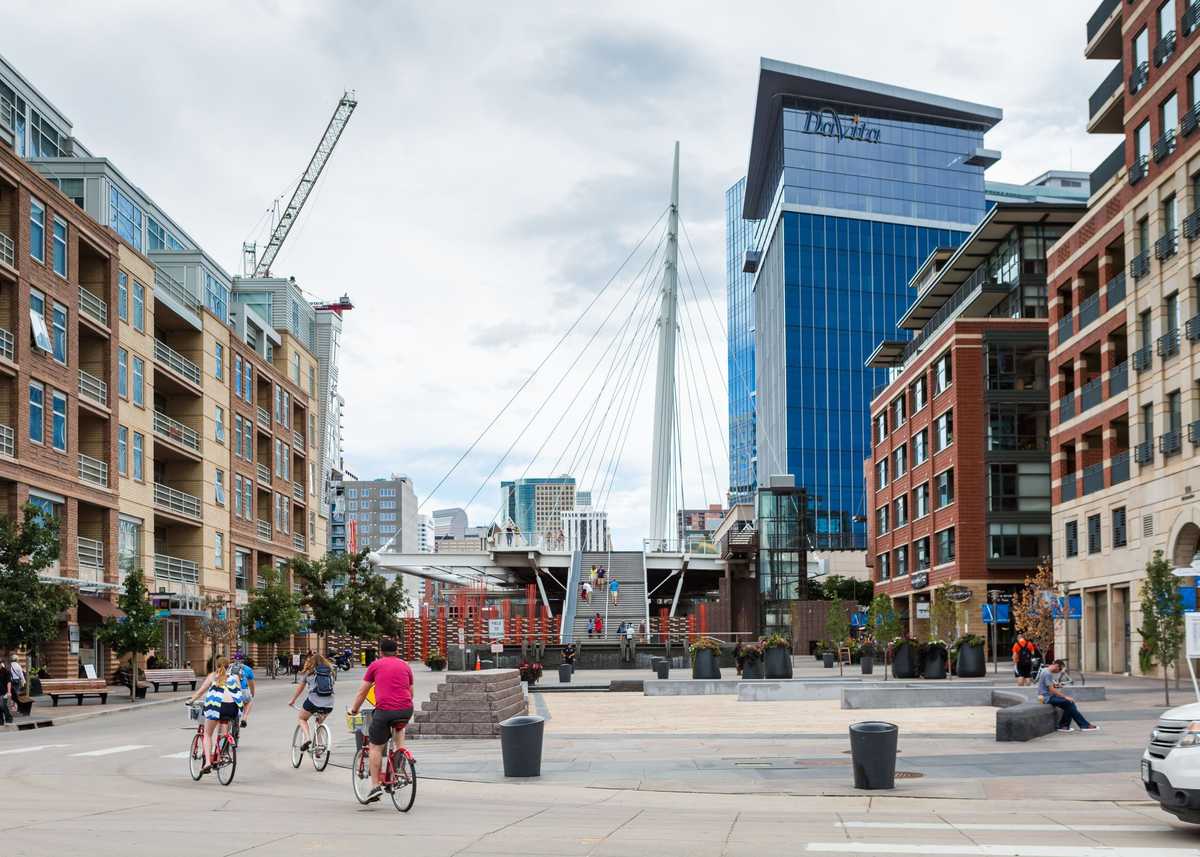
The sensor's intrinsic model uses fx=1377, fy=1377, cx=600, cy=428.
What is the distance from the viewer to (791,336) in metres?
159

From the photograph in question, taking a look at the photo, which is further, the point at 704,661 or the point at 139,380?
the point at 139,380

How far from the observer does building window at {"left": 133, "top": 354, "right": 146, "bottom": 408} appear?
2377 inches

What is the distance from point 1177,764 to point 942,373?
6432 cm

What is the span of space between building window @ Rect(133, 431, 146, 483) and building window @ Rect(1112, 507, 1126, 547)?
40.5m

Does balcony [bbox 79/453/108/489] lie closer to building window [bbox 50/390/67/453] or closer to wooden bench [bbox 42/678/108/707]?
building window [bbox 50/390/67/453]

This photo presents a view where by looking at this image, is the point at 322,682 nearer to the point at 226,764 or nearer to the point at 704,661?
the point at 226,764

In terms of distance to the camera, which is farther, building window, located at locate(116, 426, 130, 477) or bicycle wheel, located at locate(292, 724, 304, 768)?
building window, located at locate(116, 426, 130, 477)

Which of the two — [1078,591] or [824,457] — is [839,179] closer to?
[824,457]

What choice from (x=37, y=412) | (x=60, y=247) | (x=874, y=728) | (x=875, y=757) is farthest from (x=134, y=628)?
(x=875, y=757)

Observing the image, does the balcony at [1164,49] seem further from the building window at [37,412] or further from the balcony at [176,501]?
the balcony at [176,501]

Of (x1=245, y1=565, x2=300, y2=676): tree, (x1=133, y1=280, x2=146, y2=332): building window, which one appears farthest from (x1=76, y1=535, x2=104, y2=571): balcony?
(x1=245, y1=565, x2=300, y2=676): tree

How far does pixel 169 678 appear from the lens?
54.6 m

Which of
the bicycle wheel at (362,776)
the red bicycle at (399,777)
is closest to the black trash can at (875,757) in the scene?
the red bicycle at (399,777)

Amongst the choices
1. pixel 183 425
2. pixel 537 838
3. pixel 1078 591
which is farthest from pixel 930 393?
pixel 537 838
